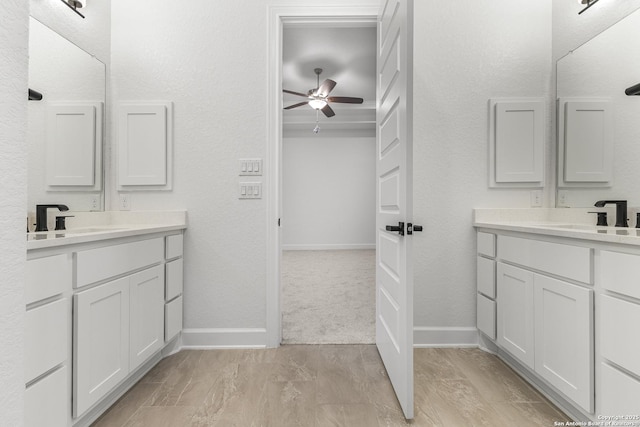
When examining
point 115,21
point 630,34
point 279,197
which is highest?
point 115,21

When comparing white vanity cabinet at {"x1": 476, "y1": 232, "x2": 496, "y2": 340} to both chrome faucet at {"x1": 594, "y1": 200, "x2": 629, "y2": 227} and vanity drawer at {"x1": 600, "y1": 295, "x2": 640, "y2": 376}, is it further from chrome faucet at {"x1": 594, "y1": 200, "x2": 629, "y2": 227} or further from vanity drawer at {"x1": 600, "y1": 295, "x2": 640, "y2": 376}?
vanity drawer at {"x1": 600, "y1": 295, "x2": 640, "y2": 376}

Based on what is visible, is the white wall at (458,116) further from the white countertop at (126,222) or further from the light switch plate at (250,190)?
the white countertop at (126,222)

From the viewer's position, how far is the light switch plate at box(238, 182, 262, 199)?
7.05ft

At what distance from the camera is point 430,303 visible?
217 cm

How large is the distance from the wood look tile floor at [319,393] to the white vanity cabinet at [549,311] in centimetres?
21

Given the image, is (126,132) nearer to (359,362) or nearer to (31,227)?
(31,227)

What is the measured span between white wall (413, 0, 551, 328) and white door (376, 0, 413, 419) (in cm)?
38

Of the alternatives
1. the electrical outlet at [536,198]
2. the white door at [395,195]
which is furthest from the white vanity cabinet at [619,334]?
the electrical outlet at [536,198]

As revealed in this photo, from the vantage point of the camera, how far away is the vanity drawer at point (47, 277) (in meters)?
1.02

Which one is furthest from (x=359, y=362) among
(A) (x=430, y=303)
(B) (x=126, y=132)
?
(B) (x=126, y=132)

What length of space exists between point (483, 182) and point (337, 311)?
5.38 ft

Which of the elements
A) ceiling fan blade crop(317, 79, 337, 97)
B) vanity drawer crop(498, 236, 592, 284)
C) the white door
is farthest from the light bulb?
vanity drawer crop(498, 236, 592, 284)

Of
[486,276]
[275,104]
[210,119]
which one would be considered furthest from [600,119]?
[210,119]

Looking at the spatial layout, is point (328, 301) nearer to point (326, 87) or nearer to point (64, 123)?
point (64, 123)
